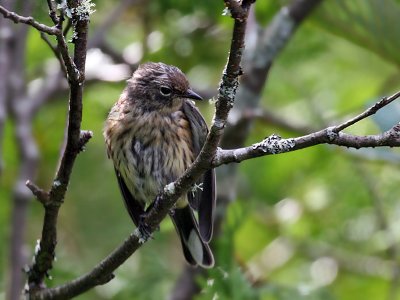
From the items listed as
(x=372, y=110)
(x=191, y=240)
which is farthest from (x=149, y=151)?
(x=372, y=110)

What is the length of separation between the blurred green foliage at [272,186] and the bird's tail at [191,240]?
726mm

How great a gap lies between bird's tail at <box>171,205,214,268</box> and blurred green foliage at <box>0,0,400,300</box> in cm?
73

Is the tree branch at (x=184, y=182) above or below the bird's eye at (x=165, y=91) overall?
below

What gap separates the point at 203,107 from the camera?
22.8 feet

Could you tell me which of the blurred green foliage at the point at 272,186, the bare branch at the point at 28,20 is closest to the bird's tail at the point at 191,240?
the blurred green foliage at the point at 272,186

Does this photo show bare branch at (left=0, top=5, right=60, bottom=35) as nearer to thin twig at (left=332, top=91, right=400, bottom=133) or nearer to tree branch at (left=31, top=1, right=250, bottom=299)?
tree branch at (left=31, top=1, right=250, bottom=299)

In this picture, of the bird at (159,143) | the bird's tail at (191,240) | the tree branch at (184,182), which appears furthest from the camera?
the bird at (159,143)

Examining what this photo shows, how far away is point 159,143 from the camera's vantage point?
4750 millimetres

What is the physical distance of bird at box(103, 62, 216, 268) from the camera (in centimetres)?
468

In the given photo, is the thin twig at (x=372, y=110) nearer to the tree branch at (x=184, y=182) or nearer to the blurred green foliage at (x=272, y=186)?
the tree branch at (x=184, y=182)

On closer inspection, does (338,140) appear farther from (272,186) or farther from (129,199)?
(272,186)

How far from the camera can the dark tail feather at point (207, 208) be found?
429cm

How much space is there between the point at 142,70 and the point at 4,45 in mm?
794

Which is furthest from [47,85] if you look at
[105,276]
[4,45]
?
[105,276]
